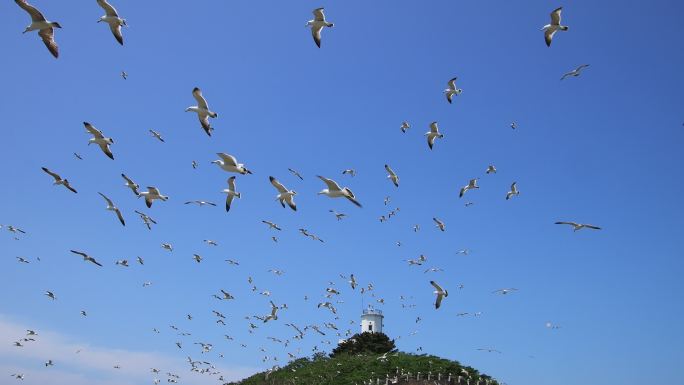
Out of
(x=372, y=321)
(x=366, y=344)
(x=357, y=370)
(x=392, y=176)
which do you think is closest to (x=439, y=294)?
(x=392, y=176)

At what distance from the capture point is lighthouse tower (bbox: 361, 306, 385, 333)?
247 feet

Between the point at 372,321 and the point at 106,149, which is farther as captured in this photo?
the point at 372,321

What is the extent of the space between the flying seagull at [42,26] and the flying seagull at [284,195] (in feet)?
27.1

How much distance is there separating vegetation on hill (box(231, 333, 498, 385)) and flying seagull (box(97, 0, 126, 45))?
979 inches

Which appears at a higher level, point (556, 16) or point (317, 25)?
point (556, 16)

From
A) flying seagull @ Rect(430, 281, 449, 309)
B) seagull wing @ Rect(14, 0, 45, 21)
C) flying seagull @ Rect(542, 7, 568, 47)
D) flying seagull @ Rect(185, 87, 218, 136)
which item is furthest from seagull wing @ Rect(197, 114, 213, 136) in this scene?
flying seagull @ Rect(542, 7, 568, 47)

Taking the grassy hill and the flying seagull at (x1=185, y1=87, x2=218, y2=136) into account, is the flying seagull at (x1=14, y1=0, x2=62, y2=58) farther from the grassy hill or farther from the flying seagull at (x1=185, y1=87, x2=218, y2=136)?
the grassy hill

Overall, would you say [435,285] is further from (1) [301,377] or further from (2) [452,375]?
(1) [301,377]

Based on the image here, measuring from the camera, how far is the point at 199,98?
1844cm

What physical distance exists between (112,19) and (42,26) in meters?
3.11

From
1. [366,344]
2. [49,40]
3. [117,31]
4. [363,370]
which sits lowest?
[363,370]

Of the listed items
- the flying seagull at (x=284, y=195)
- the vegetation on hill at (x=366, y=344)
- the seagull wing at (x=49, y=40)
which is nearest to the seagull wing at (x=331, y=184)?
the flying seagull at (x=284, y=195)

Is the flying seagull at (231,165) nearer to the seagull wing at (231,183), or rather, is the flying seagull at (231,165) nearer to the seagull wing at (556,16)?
the seagull wing at (231,183)

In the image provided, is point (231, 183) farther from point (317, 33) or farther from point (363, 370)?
point (363, 370)
